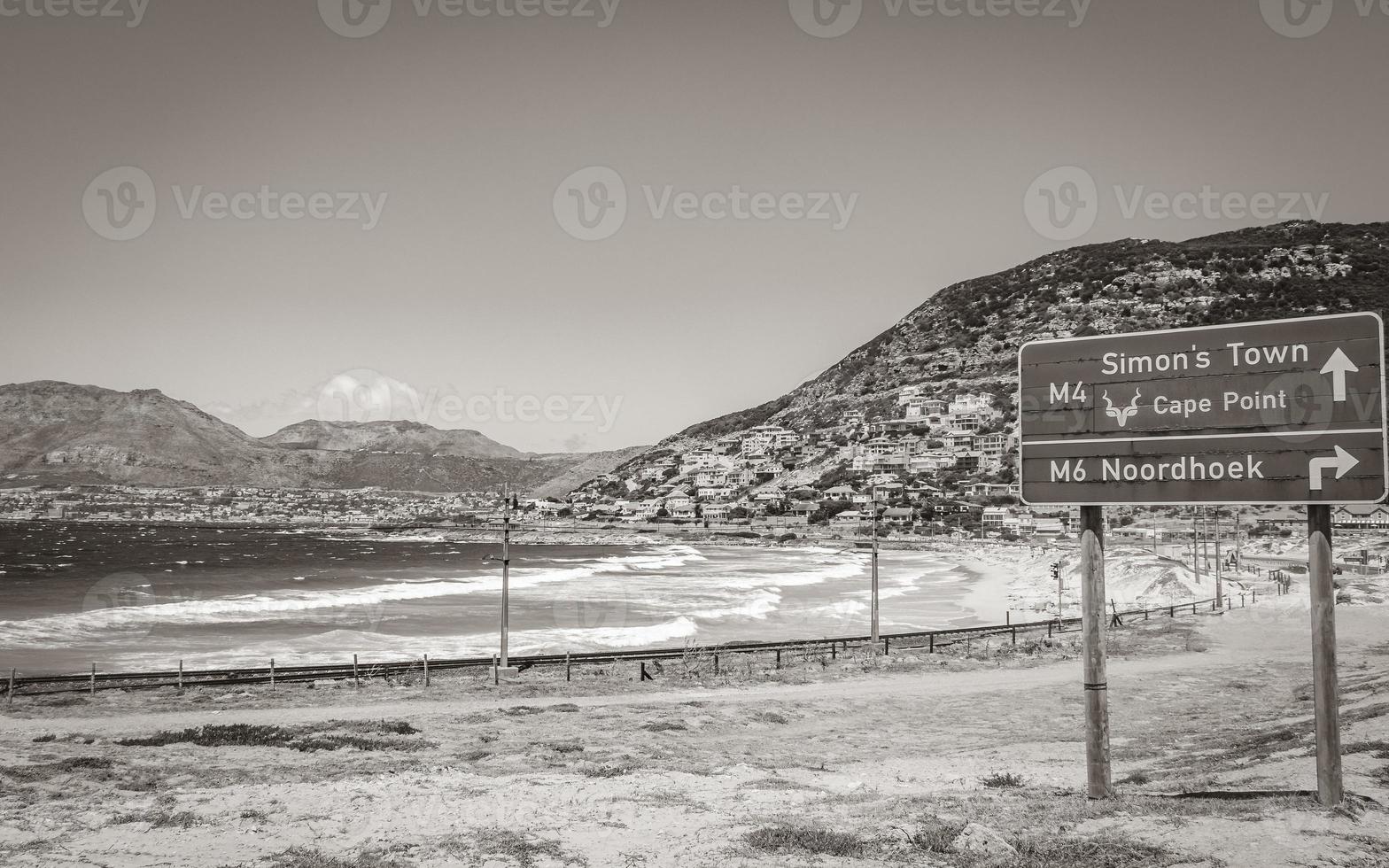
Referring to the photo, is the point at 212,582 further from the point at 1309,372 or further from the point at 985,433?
the point at 985,433

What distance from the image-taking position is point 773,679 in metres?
24.6

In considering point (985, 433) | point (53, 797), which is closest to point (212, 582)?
point (53, 797)

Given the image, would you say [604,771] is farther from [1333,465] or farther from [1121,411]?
[1333,465]

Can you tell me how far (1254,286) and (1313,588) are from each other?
17198 centimetres

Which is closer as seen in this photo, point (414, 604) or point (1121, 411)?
point (1121, 411)

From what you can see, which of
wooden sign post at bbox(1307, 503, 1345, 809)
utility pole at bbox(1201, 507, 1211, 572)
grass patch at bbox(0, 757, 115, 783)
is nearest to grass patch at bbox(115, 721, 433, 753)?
grass patch at bbox(0, 757, 115, 783)

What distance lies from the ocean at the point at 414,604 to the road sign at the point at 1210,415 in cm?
2773

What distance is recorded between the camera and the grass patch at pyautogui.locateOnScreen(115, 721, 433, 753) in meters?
15.0

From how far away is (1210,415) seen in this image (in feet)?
28.5

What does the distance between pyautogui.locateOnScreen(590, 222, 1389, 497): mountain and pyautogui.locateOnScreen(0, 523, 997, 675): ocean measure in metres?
76.0

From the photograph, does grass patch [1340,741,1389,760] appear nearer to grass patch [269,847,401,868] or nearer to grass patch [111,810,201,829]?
grass patch [269,847,401,868]

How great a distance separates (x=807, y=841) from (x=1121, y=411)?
5451 millimetres

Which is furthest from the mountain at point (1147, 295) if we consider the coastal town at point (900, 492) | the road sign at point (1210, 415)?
the road sign at point (1210, 415)

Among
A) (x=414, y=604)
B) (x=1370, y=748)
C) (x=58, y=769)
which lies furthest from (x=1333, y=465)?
(x=414, y=604)
